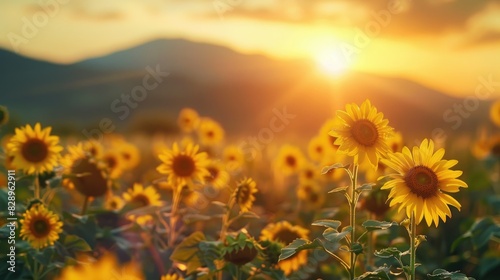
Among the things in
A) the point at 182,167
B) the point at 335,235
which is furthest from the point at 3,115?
the point at 335,235

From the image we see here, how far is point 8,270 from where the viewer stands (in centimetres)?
388

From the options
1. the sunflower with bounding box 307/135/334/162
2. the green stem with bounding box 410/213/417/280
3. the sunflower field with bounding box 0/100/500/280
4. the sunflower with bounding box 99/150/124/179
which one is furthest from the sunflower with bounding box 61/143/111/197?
the sunflower with bounding box 307/135/334/162

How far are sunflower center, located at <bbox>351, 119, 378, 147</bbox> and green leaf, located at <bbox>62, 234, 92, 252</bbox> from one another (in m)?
1.58

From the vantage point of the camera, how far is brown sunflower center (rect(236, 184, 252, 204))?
4.05m

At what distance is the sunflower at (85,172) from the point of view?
4570 mm

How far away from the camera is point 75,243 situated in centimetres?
392

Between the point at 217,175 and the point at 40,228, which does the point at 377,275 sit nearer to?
the point at 40,228

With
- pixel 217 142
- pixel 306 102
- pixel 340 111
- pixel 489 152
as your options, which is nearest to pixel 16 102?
pixel 306 102

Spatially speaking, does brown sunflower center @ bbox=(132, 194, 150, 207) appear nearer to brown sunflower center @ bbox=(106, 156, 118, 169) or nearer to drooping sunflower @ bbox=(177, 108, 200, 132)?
brown sunflower center @ bbox=(106, 156, 118, 169)

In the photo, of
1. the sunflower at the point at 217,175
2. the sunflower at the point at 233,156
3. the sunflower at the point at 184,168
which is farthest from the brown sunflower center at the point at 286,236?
the sunflower at the point at 233,156

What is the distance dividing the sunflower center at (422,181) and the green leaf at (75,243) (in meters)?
1.79

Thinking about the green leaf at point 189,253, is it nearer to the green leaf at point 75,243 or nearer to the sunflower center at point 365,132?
the green leaf at point 75,243

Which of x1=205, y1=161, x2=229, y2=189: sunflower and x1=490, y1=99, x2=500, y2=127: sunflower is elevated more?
x1=490, y1=99, x2=500, y2=127: sunflower

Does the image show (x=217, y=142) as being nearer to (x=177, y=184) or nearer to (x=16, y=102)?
(x=177, y=184)
